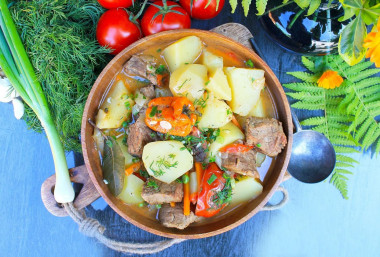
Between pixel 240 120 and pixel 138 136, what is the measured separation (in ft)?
2.43

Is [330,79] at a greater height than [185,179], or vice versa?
[330,79]

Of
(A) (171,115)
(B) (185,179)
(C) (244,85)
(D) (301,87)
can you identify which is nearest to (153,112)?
(A) (171,115)

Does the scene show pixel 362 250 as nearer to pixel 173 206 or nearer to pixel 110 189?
pixel 173 206

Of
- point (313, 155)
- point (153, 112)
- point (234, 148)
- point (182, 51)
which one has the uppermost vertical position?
point (182, 51)

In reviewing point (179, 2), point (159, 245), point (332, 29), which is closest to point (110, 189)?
point (159, 245)

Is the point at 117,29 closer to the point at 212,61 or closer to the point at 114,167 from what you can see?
the point at 212,61

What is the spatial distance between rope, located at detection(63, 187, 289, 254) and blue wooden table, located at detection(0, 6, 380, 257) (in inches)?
4.0

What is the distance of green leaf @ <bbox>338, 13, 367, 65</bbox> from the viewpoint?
4.50 feet

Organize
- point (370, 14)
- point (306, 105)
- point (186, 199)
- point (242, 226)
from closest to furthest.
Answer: point (370, 14) → point (186, 199) → point (306, 105) → point (242, 226)

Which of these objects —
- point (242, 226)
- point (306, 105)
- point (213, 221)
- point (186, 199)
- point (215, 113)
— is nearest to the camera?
point (215, 113)

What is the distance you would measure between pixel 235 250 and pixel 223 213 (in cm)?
59

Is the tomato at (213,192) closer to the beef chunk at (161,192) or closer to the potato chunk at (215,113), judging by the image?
the beef chunk at (161,192)

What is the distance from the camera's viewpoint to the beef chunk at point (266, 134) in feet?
7.51

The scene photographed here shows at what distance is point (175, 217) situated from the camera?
2.34 metres
